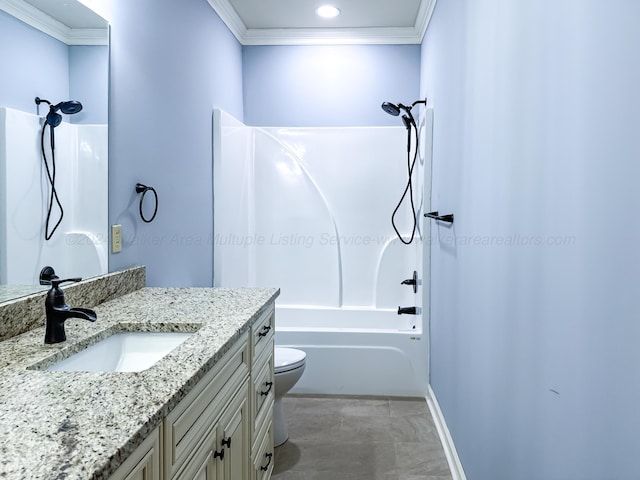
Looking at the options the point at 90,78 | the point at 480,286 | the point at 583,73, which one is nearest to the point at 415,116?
the point at 480,286

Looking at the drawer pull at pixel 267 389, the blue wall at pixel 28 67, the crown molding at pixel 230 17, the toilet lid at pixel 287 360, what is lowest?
the toilet lid at pixel 287 360

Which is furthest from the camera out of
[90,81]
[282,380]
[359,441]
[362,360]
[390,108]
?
[390,108]

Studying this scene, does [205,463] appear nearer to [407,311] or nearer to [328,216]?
[407,311]

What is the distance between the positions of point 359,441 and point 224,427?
147 cm

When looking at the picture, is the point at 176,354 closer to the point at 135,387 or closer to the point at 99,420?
the point at 135,387

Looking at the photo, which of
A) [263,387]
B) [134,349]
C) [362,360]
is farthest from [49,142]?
[362,360]

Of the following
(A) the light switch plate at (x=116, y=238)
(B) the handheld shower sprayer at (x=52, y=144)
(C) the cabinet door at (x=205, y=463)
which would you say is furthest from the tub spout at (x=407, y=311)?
(B) the handheld shower sprayer at (x=52, y=144)

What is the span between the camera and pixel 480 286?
186 cm

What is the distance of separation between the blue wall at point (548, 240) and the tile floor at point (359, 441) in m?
0.37

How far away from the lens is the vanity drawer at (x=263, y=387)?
181 centimetres

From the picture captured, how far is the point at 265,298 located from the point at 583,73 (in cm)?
132

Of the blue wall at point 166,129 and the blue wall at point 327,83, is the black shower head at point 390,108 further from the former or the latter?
the blue wall at point 166,129

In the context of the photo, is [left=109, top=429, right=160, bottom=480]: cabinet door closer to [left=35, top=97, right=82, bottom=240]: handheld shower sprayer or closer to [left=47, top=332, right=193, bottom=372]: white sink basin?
[left=47, top=332, right=193, bottom=372]: white sink basin

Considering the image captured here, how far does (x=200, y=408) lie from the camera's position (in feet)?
3.83
